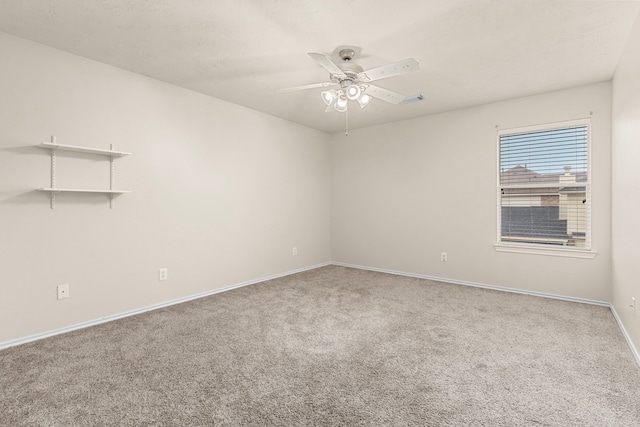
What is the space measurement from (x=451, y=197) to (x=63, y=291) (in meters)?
4.52

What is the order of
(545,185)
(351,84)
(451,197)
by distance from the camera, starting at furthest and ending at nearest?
(451,197) → (545,185) → (351,84)

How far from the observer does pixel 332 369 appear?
2062mm

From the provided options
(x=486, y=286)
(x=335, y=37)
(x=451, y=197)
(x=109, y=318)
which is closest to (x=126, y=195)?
(x=109, y=318)

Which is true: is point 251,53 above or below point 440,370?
above

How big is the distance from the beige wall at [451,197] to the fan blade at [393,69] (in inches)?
95.0

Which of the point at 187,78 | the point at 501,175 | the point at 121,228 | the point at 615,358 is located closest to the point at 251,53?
the point at 187,78

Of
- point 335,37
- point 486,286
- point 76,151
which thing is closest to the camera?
point 335,37

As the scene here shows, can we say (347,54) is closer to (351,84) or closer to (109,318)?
(351,84)

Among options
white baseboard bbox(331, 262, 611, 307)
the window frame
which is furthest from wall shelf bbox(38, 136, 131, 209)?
the window frame

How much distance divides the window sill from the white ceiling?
1863mm

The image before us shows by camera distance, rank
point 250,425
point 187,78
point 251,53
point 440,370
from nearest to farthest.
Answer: point 250,425 < point 440,370 < point 251,53 < point 187,78

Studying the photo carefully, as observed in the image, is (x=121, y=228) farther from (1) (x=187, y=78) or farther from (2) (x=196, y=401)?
(2) (x=196, y=401)

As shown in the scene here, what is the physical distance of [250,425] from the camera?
153 centimetres

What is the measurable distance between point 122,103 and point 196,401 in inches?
110
